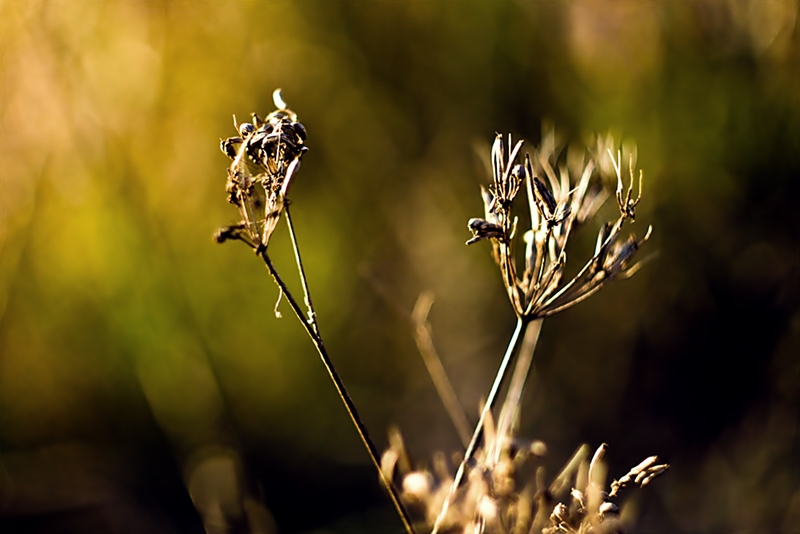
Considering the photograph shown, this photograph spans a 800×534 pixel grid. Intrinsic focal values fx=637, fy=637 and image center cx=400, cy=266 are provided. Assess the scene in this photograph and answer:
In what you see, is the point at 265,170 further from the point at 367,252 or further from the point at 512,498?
the point at 367,252

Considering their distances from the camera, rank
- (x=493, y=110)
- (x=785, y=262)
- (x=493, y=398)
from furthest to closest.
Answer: (x=493, y=110) < (x=785, y=262) < (x=493, y=398)

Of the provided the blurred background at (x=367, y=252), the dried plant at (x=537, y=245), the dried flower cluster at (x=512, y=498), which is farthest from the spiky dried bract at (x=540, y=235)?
the blurred background at (x=367, y=252)

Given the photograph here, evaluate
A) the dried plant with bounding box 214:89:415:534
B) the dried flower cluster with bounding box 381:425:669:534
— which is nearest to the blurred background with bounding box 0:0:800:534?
the dried flower cluster with bounding box 381:425:669:534

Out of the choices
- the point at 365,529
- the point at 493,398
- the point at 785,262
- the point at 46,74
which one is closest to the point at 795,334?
the point at 785,262

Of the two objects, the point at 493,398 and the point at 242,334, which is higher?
the point at 242,334

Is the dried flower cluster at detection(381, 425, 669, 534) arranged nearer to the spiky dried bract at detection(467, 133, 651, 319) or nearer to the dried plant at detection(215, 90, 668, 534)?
the dried plant at detection(215, 90, 668, 534)

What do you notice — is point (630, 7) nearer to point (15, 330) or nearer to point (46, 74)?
point (46, 74)

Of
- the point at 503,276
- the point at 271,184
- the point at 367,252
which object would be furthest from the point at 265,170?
the point at 367,252
